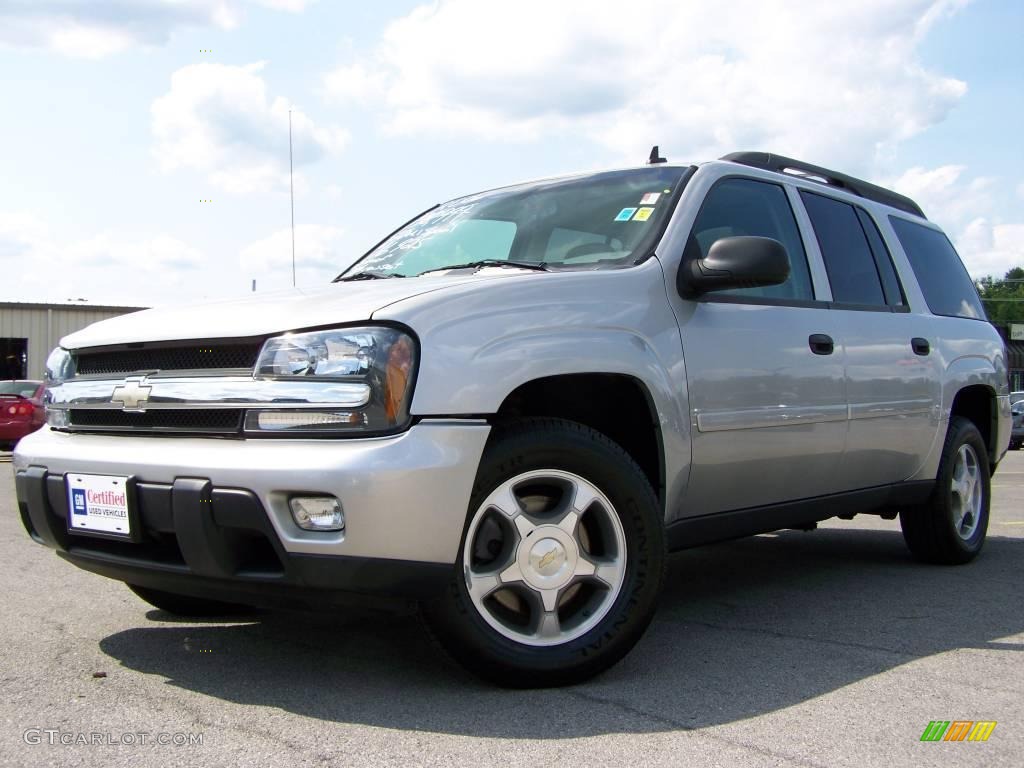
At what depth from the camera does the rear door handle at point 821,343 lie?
13.6 feet

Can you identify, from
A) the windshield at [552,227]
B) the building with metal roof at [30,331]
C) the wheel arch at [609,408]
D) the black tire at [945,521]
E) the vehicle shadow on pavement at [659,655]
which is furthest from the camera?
the building with metal roof at [30,331]

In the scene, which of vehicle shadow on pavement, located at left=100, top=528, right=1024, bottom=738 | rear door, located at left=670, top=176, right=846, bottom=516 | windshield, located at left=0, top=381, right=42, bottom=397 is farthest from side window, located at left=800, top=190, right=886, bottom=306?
windshield, located at left=0, top=381, right=42, bottom=397

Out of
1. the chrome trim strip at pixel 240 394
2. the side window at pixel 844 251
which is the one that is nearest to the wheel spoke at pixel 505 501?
the chrome trim strip at pixel 240 394

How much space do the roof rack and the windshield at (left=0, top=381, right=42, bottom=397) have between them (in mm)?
14486

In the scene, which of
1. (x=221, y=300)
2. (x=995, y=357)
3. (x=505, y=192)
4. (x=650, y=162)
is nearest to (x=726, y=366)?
(x=650, y=162)

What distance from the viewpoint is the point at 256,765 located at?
7.95ft

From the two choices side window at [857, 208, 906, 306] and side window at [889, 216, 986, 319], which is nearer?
side window at [857, 208, 906, 306]

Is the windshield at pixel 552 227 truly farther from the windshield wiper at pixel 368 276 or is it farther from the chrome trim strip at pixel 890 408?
the chrome trim strip at pixel 890 408

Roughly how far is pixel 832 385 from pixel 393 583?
2249mm

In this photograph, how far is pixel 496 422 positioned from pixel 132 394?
108cm

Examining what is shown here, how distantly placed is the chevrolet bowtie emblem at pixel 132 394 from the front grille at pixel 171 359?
0.06 metres

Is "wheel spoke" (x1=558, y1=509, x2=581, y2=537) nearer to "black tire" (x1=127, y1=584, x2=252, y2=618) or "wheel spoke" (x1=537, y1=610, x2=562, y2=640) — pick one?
"wheel spoke" (x1=537, y1=610, x2=562, y2=640)

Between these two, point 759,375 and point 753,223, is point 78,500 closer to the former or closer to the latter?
point 759,375

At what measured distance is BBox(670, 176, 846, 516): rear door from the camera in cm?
368
